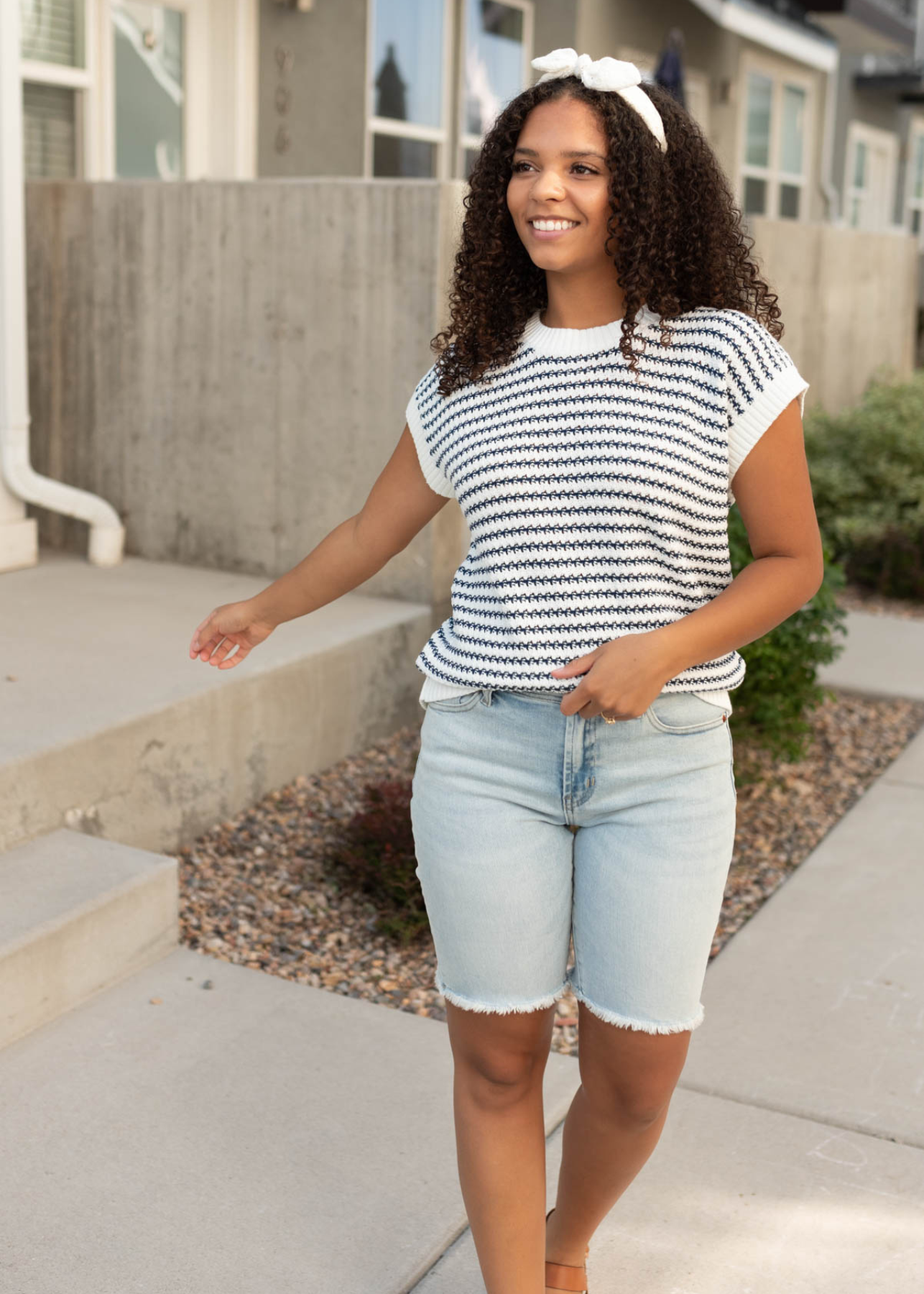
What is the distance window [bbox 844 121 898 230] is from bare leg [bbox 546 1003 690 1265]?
14.7 metres

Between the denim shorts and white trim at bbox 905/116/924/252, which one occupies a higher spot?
white trim at bbox 905/116/924/252

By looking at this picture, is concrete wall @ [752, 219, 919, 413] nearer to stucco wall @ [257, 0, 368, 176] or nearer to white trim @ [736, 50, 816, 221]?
white trim @ [736, 50, 816, 221]

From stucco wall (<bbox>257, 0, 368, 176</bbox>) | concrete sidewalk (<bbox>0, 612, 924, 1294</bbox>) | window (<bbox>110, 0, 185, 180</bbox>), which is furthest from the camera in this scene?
stucco wall (<bbox>257, 0, 368, 176</bbox>)

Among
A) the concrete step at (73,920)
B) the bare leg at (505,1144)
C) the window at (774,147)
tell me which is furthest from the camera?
the window at (774,147)

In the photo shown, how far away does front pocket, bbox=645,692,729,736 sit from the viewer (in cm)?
192

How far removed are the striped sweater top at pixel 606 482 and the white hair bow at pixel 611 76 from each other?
25 cm

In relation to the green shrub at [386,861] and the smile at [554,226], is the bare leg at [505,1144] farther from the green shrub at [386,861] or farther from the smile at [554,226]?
the green shrub at [386,861]

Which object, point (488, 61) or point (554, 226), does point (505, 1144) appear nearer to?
point (554, 226)

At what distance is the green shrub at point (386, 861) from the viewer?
3764 mm

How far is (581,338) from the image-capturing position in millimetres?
1965

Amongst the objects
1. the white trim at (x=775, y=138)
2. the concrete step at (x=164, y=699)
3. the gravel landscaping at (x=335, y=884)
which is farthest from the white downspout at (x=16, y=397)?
the white trim at (x=775, y=138)

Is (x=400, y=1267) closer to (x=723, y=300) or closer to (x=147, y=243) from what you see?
(x=723, y=300)

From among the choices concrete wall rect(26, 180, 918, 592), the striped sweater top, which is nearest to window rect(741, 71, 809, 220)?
concrete wall rect(26, 180, 918, 592)

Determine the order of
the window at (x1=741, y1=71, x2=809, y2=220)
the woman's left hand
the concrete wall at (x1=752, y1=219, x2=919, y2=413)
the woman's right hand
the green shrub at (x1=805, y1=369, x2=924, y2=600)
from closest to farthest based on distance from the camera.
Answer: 1. the woman's left hand
2. the woman's right hand
3. the green shrub at (x1=805, y1=369, x2=924, y2=600)
4. the concrete wall at (x1=752, y1=219, x2=919, y2=413)
5. the window at (x1=741, y1=71, x2=809, y2=220)
